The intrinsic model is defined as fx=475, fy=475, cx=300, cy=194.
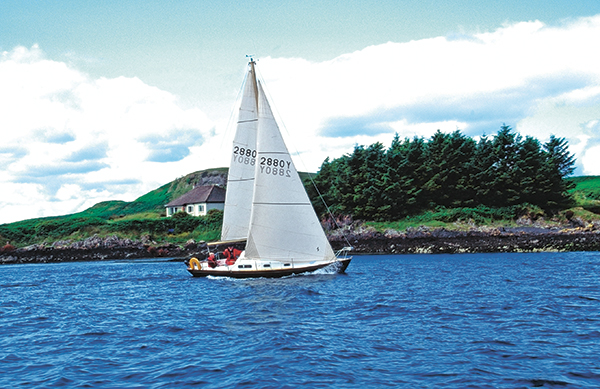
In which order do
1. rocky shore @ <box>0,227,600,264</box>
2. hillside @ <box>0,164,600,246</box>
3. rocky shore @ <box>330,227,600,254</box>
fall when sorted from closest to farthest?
1. rocky shore @ <box>330,227,600,254</box>
2. rocky shore @ <box>0,227,600,264</box>
3. hillside @ <box>0,164,600,246</box>

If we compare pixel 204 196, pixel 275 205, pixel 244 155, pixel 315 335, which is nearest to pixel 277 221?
pixel 275 205

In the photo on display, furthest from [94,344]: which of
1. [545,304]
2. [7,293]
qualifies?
[7,293]

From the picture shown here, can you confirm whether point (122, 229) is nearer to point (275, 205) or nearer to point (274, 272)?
point (274, 272)

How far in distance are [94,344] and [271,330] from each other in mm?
6700

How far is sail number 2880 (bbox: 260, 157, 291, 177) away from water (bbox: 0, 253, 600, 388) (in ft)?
26.0

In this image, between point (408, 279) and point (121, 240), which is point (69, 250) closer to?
point (121, 240)

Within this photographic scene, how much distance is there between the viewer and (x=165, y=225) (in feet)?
295

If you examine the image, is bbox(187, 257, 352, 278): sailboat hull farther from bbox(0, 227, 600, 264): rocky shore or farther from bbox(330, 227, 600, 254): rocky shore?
bbox(330, 227, 600, 254): rocky shore

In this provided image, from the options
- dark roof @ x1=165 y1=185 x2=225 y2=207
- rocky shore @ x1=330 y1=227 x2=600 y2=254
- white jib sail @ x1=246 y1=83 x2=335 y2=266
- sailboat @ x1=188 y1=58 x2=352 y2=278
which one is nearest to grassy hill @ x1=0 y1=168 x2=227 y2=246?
dark roof @ x1=165 y1=185 x2=225 y2=207

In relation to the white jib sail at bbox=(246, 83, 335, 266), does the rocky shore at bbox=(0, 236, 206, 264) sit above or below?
below

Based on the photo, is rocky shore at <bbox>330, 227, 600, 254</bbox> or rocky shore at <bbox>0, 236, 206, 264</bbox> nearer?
rocky shore at <bbox>330, 227, 600, 254</bbox>

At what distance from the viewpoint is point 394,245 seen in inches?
2653

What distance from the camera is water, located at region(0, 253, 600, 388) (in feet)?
43.6

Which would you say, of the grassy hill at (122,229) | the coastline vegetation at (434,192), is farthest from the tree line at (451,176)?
the grassy hill at (122,229)
